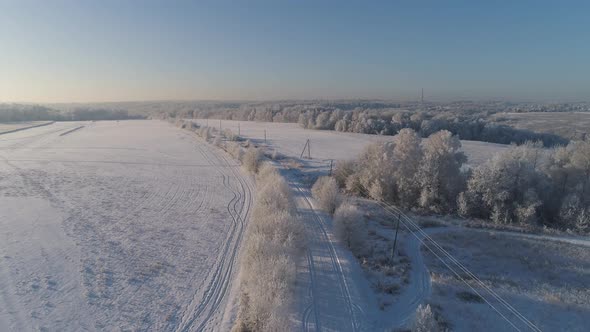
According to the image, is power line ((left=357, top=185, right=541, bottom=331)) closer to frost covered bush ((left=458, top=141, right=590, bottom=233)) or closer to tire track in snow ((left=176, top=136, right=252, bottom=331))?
frost covered bush ((left=458, top=141, right=590, bottom=233))

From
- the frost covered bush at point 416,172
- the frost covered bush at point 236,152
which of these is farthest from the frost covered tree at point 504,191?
the frost covered bush at point 236,152

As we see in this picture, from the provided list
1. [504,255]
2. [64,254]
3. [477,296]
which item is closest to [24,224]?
[64,254]

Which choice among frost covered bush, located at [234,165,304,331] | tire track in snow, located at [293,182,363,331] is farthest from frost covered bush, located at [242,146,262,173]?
frost covered bush, located at [234,165,304,331]

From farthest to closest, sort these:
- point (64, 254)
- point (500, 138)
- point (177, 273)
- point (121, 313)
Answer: point (500, 138) → point (64, 254) → point (177, 273) → point (121, 313)

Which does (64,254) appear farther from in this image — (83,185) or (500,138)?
(500,138)

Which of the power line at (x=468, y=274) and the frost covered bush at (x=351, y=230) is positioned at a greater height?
the frost covered bush at (x=351, y=230)

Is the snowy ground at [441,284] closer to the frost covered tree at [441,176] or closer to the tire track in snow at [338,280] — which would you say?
the tire track in snow at [338,280]
